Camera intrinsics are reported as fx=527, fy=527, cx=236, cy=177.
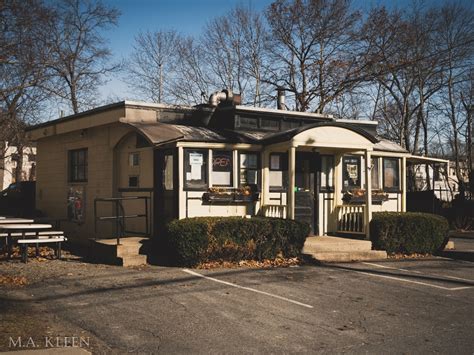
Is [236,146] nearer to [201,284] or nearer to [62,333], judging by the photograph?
[201,284]

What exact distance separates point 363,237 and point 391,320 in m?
6.94

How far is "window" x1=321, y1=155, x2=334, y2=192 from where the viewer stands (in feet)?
50.1

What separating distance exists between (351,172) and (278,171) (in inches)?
110

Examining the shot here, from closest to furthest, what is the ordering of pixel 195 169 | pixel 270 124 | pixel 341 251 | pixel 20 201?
pixel 195 169
pixel 341 251
pixel 270 124
pixel 20 201

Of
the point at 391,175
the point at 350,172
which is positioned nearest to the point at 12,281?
the point at 350,172

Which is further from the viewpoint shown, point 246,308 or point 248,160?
point 248,160

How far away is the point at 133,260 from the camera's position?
11.5 meters

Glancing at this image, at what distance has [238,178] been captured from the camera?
13516mm

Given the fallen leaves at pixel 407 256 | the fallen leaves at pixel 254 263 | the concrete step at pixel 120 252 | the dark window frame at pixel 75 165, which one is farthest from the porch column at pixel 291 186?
the dark window frame at pixel 75 165

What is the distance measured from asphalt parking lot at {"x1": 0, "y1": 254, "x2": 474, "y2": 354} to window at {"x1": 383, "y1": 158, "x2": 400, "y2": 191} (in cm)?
530

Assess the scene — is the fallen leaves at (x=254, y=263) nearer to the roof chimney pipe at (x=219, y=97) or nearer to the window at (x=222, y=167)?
the window at (x=222, y=167)

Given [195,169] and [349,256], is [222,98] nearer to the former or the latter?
[195,169]

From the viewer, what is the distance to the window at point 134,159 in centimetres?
1406

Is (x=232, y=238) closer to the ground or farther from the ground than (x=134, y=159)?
closer to the ground
